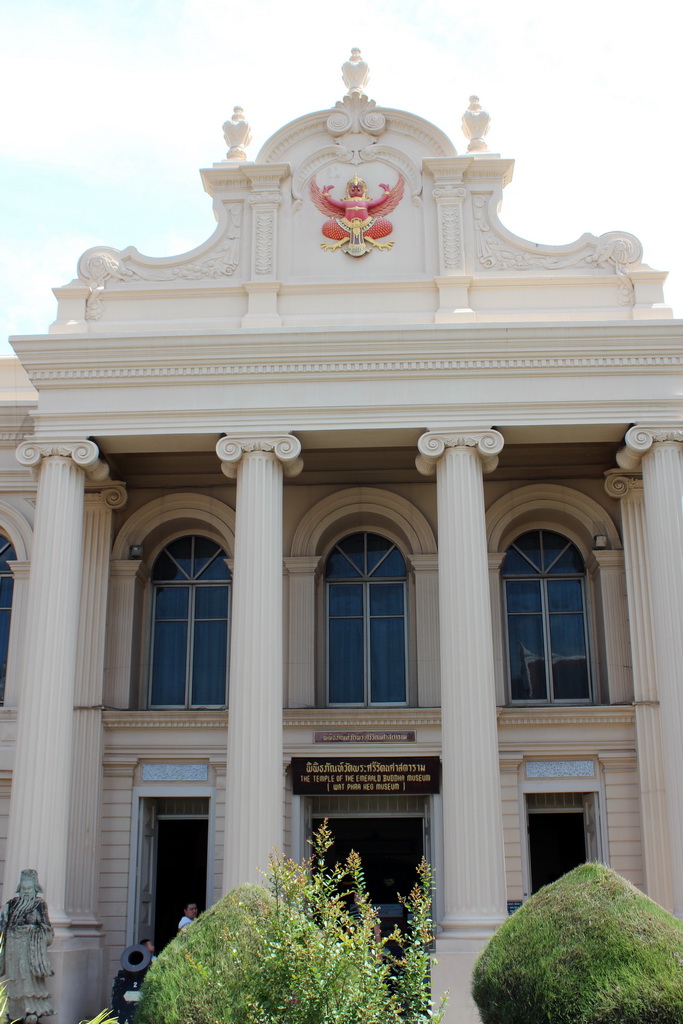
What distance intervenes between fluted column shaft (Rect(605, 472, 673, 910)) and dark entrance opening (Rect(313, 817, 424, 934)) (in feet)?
13.2

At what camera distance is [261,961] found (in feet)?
26.8

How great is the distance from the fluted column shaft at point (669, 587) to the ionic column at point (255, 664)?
571 cm

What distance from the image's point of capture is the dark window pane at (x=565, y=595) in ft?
70.6

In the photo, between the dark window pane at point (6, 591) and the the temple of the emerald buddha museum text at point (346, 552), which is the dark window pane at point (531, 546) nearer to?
the the temple of the emerald buddha museum text at point (346, 552)

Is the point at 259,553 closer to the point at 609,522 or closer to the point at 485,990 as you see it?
the point at 609,522

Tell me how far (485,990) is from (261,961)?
2.24 m

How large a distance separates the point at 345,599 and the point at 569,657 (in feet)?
14.3

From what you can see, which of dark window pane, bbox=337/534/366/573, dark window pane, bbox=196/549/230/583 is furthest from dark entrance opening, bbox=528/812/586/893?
dark window pane, bbox=196/549/230/583

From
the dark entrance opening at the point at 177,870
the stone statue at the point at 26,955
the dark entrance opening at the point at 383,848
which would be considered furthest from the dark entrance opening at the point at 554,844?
the stone statue at the point at 26,955

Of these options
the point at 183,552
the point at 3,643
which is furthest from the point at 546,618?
the point at 3,643

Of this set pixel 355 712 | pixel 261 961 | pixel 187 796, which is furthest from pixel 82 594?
pixel 261 961

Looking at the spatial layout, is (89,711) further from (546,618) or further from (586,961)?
(586,961)

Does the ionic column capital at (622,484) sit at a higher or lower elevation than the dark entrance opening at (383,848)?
higher

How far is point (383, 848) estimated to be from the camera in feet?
66.7
